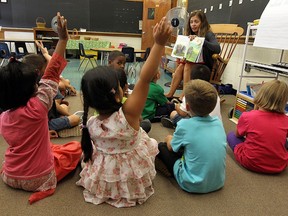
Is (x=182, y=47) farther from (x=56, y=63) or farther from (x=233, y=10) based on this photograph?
(x=56, y=63)

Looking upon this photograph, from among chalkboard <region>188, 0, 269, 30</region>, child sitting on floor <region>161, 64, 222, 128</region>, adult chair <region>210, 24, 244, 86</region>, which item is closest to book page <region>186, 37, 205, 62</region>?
child sitting on floor <region>161, 64, 222, 128</region>

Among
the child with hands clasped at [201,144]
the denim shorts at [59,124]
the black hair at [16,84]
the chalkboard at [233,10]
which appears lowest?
the denim shorts at [59,124]

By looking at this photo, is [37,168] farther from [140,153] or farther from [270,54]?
[270,54]

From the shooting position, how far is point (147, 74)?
3.55 feet

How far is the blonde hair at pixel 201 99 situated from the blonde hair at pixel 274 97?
0.48 meters

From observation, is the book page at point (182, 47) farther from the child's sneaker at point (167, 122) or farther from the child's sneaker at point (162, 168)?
the child's sneaker at point (162, 168)

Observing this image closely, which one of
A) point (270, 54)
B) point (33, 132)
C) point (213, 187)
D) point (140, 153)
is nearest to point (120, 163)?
point (140, 153)

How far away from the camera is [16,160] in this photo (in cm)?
137

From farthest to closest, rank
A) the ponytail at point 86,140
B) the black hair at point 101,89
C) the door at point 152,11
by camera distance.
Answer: the door at point 152,11, the ponytail at point 86,140, the black hair at point 101,89

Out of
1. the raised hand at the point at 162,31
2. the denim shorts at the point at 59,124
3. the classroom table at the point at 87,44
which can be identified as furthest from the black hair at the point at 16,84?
the classroom table at the point at 87,44

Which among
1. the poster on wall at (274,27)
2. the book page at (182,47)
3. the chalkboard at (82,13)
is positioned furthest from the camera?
the chalkboard at (82,13)

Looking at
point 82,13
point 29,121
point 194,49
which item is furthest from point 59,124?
point 82,13

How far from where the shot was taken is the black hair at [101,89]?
118cm

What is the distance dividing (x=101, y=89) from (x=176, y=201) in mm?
795
